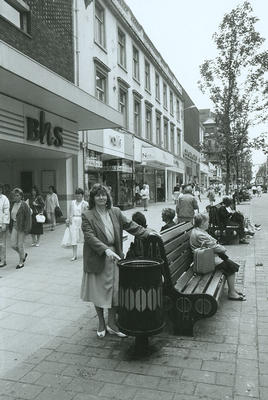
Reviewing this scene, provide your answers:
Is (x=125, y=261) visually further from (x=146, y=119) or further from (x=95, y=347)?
(x=146, y=119)

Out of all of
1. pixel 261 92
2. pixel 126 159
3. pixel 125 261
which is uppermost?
pixel 261 92

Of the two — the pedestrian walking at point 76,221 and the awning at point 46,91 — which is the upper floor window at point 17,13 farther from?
the pedestrian walking at point 76,221

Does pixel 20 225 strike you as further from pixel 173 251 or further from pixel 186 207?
pixel 173 251

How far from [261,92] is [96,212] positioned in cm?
1477

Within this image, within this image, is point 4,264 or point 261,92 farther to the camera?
point 261,92

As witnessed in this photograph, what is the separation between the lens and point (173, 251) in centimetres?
509

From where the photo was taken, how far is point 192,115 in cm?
5200

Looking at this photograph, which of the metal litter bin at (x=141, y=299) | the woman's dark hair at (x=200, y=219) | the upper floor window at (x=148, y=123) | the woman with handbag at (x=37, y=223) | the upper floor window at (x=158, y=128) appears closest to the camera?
the metal litter bin at (x=141, y=299)

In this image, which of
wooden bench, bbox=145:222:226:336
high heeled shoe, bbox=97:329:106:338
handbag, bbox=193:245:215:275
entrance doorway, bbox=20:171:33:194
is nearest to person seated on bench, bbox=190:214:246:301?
handbag, bbox=193:245:215:275

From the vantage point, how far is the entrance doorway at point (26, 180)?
17.6 m

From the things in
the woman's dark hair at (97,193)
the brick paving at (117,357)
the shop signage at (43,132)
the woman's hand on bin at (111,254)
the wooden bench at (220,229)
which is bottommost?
the brick paving at (117,357)

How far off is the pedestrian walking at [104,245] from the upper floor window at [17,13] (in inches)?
417

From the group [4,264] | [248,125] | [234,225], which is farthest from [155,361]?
[248,125]

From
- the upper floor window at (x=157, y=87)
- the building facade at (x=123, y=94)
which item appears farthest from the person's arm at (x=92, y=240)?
the upper floor window at (x=157, y=87)
